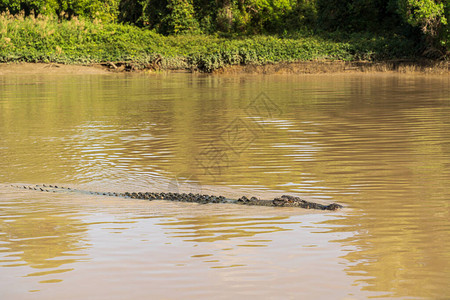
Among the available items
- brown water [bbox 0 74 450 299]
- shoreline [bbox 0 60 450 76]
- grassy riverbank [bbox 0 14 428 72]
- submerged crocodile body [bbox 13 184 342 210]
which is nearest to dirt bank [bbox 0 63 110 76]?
shoreline [bbox 0 60 450 76]

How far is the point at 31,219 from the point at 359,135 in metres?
8.28

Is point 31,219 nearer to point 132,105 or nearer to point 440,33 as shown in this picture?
point 132,105

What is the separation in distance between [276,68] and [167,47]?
8345mm

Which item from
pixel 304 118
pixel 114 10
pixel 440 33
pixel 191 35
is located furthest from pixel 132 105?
pixel 114 10

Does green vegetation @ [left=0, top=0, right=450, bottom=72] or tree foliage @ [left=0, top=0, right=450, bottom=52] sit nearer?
green vegetation @ [left=0, top=0, right=450, bottom=72]

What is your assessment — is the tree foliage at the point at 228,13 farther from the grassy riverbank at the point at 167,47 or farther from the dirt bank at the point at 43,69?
the dirt bank at the point at 43,69

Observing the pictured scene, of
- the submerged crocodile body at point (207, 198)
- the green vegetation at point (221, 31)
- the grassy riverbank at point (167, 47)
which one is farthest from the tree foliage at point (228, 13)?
the submerged crocodile body at point (207, 198)

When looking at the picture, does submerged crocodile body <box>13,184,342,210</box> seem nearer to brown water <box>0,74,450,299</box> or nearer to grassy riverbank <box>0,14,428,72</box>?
brown water <box>0,74,450,299</box>

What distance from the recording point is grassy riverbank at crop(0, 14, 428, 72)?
127ft

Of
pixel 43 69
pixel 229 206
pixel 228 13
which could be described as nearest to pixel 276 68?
pixel 228 13

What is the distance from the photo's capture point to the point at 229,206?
28.3 ft

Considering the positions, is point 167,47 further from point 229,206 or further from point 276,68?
point 229,206

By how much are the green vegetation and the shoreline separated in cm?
43

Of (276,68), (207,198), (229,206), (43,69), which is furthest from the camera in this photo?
(43,69)
